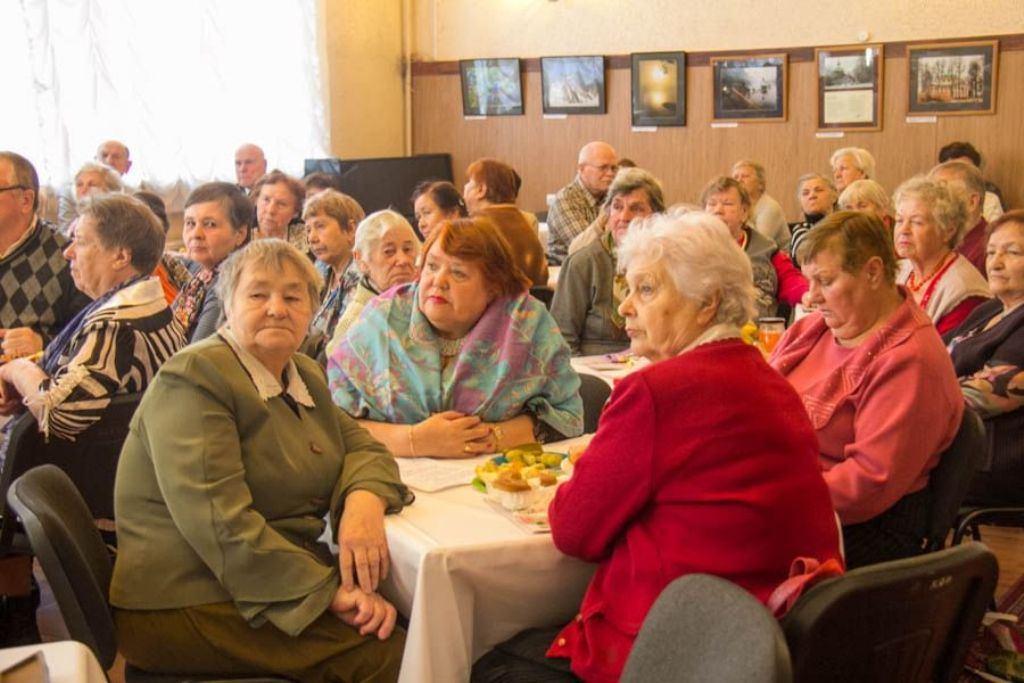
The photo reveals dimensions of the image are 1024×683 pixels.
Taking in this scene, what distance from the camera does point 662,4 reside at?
31.2 ft

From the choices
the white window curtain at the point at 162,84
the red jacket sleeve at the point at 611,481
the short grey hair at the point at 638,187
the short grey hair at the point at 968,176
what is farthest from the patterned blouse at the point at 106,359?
the white window curtain at the point at 162,84

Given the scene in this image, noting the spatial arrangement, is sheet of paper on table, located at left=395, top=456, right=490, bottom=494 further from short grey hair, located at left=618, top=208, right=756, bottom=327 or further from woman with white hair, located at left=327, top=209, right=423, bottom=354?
woman with white hair, located at left=327, top=209, right=423, bottom=354

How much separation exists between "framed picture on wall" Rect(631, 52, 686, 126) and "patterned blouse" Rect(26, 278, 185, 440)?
6.70 metres

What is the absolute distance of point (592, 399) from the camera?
11.9 ft

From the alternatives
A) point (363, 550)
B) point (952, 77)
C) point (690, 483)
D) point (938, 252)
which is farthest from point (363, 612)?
point (952, 77)

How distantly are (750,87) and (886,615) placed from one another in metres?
7.77

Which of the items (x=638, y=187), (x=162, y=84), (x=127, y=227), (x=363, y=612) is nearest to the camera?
(x=363, y=612)

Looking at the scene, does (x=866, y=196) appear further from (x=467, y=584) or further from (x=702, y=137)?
(x=467, y=584)

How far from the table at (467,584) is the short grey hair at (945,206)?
8.70 feet

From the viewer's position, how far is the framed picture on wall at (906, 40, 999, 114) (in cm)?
823

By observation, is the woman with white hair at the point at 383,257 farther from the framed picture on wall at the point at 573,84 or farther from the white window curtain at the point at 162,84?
the framed picture on wall at the point at 573,84

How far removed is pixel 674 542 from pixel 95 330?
1946 millimetres

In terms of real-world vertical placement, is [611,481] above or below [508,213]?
below

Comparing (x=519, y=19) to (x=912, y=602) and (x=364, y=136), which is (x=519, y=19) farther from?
(x=912, y=602)
